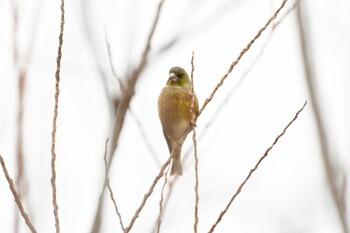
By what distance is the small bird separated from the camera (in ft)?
19.5

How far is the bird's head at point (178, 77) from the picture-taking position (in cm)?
609

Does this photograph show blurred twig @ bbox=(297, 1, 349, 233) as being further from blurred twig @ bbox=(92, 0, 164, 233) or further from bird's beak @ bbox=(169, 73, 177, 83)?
bird's beak @ bbox=(169, 73, 177, 83)

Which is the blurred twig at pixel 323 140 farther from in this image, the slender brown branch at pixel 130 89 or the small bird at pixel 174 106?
the small bird at pixel 174 106

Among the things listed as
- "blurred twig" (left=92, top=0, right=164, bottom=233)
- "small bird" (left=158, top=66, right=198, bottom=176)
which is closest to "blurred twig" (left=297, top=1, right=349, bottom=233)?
"blurred twig" (left=92, top=0, right=164, bottom=233)

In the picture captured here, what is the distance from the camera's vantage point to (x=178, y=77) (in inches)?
242

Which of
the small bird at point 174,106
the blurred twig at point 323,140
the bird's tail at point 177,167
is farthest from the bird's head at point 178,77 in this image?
the blurred twig at point 323,140

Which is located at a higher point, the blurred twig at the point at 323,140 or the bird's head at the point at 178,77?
the bird's head at the point at 178,77

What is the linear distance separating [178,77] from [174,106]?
37cm

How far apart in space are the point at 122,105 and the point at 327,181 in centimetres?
108

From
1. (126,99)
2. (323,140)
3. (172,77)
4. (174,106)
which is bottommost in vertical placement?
(323,140)

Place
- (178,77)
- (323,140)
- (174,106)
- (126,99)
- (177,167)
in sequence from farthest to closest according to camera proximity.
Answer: (178,77)
(174,106)
(177,167)
(323,140)
(126,99)

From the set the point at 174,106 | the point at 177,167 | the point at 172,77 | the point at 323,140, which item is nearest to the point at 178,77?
the point at 172,77

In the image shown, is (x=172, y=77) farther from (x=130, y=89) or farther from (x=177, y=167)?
(x=130, y=89)

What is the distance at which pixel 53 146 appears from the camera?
229 centimetres
